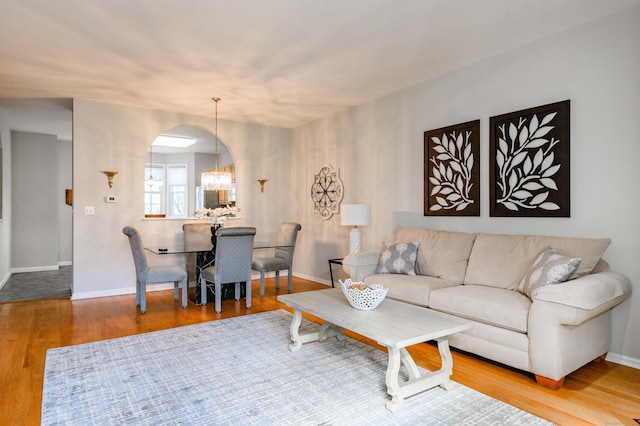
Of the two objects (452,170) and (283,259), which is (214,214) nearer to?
(283,259)

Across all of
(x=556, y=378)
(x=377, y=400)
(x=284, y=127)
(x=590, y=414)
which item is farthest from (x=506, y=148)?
(x=284, y=127)

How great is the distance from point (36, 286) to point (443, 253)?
6.00 m

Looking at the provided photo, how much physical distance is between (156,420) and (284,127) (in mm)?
5287

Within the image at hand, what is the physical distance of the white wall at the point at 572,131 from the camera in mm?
2828

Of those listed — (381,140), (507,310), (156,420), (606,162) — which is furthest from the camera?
(381,140)

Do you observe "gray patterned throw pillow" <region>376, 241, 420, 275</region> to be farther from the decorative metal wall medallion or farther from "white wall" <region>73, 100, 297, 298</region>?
"white wall" <region>73, 100, 297, 298</region>

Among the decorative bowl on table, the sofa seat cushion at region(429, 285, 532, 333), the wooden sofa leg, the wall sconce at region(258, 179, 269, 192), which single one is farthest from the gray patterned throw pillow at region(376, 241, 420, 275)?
the wall sconce at region(258, 179, 269, 192)

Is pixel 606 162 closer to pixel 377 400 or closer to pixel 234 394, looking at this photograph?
pixel 377 400

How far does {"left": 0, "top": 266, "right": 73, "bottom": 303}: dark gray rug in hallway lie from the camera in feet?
16.9

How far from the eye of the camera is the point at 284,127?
21.8ft

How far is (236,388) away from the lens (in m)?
2.43

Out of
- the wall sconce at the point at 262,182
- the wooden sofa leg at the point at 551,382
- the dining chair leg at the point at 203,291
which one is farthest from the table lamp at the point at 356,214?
the wooden sofa leg at the point at 551,382

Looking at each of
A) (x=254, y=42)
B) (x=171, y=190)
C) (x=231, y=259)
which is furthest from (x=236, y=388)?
Answer: (x=171, y=190)

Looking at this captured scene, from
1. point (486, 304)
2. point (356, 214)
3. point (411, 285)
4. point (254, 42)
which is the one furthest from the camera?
point (356, 214)
